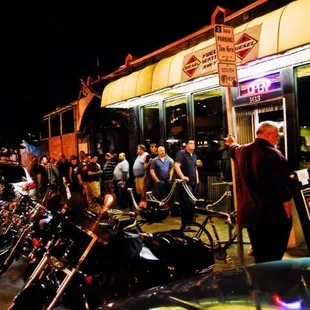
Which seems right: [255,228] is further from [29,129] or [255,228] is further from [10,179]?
[29,129]

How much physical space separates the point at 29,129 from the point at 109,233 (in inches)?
1088

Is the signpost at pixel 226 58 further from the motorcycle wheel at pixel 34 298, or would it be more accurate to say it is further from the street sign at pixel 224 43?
the motorcycle wheel at pixel 34 298

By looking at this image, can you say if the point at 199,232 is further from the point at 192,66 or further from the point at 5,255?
the point at 192,66

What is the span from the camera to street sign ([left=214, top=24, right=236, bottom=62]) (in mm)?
5070

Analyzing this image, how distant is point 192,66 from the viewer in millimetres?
8805

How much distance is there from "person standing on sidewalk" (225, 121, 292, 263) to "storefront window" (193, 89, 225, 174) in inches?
211

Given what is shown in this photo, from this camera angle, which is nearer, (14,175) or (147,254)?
(147,254)

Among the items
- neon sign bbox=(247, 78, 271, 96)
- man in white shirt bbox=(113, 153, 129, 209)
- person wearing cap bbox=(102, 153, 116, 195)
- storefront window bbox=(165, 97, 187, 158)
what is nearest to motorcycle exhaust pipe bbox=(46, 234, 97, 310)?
neon sign bbox=(247, 78, 271, 96)

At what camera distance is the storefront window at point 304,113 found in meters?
7.71

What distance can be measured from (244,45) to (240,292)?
231 inches

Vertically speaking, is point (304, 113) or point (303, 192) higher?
point (304, 113)

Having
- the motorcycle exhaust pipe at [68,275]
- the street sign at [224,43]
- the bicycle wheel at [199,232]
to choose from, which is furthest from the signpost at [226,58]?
the motorcycle exhaust pipe at [68,275]

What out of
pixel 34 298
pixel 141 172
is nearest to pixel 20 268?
pixel 34 298

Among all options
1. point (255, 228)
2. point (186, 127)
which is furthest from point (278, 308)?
point (186, 127)
